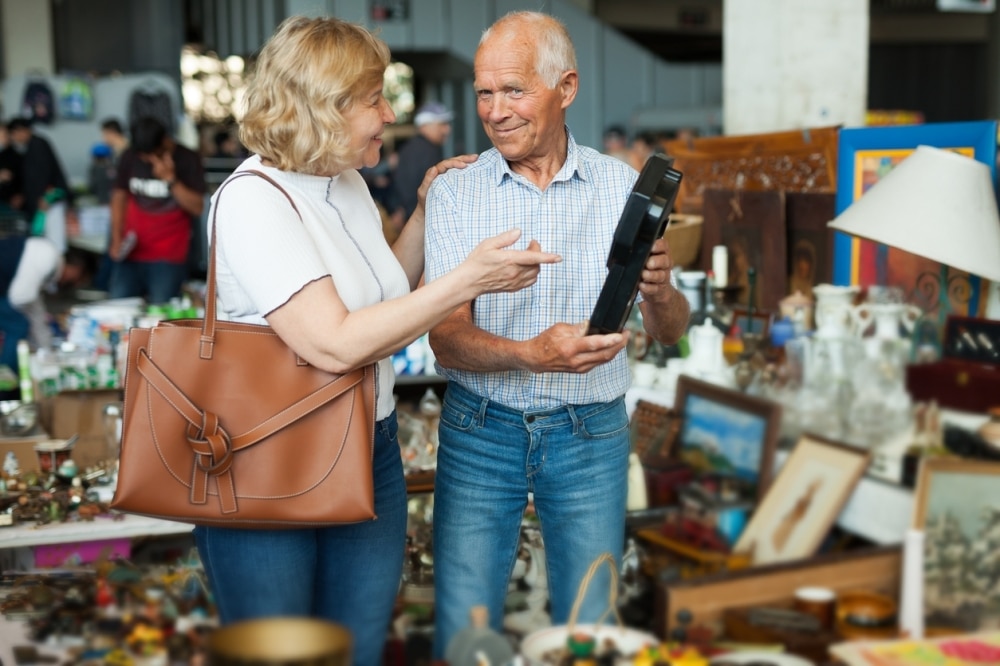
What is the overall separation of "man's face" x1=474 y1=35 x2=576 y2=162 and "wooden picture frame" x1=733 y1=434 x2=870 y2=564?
728 millimetres

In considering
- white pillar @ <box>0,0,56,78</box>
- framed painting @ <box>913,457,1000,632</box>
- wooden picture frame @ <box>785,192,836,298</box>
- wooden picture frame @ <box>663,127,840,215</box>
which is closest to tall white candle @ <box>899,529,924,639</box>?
framed painting @ <box>913,457,1000,632</box>

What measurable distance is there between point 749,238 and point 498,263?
2.37 metres

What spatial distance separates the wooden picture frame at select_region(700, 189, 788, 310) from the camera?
12.0 ft

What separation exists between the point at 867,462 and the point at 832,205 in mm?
2154

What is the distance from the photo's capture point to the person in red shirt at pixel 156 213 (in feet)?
20.5

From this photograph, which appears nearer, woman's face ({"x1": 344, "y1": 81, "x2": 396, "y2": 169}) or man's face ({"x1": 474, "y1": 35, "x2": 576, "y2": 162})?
woman's face ({"x1": 344, "y1": 81, "x2": 396, "y2": 169})

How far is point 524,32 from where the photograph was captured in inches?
75.6

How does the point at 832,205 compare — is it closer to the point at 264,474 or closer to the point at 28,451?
the point at 264,474

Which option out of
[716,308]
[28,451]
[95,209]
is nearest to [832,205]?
[716,308]

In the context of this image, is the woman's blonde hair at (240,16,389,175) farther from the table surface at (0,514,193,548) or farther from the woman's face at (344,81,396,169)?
the table surface at (0,514,193,548)

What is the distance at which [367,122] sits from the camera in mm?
1706

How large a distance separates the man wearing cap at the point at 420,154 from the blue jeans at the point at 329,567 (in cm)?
627

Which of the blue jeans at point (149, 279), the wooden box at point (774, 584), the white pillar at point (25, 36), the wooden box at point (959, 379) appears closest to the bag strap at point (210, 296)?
the wooden box at point (774, 584)

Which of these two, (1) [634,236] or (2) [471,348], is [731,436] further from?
(2) [471,348]
